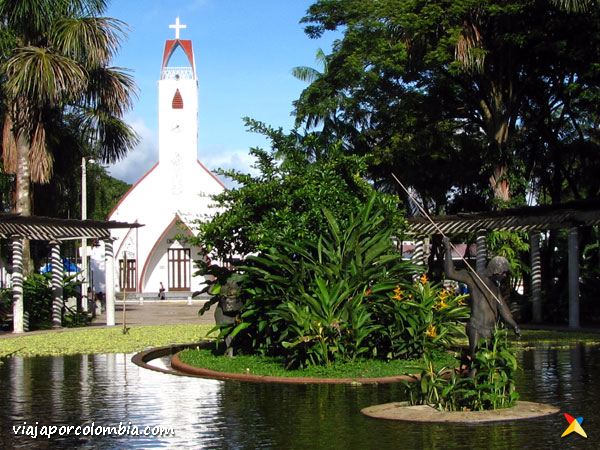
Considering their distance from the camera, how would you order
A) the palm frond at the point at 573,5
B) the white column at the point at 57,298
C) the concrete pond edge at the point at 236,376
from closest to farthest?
the concrete pond edge at the point at 236,376
the palm frond at the point at 573,5
the white column at the point at 57,298

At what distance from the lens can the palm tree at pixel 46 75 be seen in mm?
24703

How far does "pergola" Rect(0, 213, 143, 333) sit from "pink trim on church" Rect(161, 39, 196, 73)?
34.7 m

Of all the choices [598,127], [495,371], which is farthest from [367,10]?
[495,371]

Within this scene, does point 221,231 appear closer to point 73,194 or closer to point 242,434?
point 242,434

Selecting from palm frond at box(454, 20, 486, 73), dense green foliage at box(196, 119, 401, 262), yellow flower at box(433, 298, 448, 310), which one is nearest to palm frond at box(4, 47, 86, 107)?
dense green foliage at box(196, 119, 401, 262)

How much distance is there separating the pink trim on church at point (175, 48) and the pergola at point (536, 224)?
36.6 m

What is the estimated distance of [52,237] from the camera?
2461cm

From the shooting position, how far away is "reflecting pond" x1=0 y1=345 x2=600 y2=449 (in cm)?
758

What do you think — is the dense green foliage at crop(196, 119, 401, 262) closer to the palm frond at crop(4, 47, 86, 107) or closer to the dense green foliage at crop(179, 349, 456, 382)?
the dense green foliage at crop(179, 349, 456, 382)

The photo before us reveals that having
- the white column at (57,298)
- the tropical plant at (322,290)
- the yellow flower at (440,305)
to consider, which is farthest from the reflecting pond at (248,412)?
the white column at (57,298)

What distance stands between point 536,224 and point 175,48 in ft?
136

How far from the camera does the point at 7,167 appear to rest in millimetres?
26922

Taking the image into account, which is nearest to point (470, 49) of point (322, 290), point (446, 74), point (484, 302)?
point (446, 74)

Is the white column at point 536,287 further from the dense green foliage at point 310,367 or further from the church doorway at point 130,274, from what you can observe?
the church doorway at point 130,274
